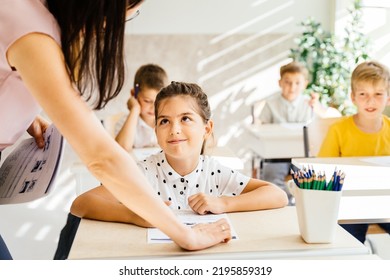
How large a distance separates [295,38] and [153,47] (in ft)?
4.22

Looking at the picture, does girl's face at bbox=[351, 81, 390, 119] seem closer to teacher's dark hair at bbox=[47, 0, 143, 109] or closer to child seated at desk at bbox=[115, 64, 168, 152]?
child seated at desk at bbox=[115, 64, 168, 152]

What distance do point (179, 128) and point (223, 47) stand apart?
3673mm

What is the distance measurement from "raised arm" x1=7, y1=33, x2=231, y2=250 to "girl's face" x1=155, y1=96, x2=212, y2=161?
702 mm

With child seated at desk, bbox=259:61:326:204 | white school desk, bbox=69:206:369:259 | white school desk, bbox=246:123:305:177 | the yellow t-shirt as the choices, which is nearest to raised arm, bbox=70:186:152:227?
white school desk, bbox=69:206:369:259

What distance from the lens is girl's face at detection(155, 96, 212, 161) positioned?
1.75 meters

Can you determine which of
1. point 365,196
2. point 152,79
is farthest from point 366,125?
point 152,79

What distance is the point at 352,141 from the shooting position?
2.68m

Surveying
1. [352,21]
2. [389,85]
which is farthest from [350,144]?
[352,21]

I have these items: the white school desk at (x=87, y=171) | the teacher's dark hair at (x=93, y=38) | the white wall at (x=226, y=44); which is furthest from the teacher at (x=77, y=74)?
the white wall at (x=226, y=44)

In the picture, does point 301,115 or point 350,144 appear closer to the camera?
point 350,144

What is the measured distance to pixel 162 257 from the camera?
111 cm
